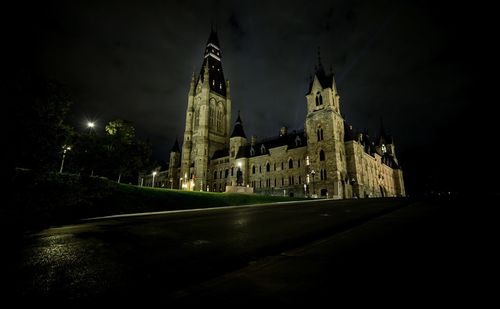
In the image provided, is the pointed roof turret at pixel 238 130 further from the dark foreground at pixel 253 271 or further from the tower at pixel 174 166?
the dark foreground at pixel 253 271

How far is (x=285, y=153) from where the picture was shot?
5184 cm

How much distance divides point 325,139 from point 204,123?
36.0 m

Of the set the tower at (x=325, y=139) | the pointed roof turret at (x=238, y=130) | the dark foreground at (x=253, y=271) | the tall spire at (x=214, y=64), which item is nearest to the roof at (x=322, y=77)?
the tower at (x=325, y=139)

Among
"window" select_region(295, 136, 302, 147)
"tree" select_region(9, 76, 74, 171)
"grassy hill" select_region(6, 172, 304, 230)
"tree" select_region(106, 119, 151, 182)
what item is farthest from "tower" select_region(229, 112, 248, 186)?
"tree" select_region(9, 76, 74, 171)

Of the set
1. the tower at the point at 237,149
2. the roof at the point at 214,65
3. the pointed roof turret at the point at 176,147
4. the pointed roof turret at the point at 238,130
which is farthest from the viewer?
the pointed roof turret at the point at 176,147

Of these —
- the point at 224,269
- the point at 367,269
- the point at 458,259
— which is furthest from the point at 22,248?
the point at 458,259

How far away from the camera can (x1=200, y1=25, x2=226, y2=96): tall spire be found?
246 feet

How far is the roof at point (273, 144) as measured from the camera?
5153 centimetres

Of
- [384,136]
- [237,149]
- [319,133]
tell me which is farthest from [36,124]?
[384,136]

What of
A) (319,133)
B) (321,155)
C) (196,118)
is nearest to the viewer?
(321,155)

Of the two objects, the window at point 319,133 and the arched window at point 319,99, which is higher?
the arched window at point 319,99

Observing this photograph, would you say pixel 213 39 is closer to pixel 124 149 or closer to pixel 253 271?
pixel 124 149

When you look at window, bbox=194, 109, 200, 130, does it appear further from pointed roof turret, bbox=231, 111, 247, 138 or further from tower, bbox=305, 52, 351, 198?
tower, bbox=305, 52, 351, 198

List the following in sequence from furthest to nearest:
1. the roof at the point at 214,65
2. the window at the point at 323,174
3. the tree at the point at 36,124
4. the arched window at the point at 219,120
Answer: the roof at the point at 214,65 → the arched window at the point at 219,120 → the window at the point at 323,174 → the tree at the point at 36,124
